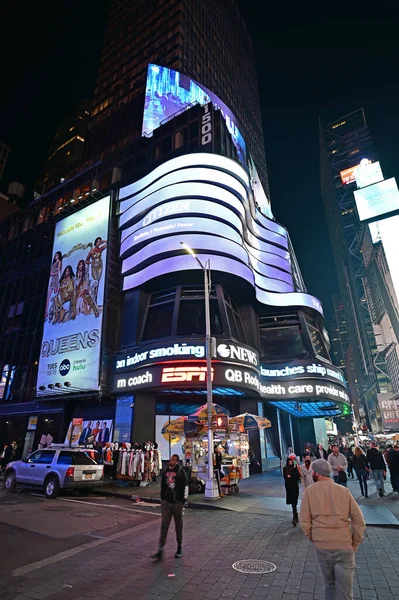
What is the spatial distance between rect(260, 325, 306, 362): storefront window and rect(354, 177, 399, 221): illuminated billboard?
68.1m

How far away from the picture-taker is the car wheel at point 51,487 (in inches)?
543

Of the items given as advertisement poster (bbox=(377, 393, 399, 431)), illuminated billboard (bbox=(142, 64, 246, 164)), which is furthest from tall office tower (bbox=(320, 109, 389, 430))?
illuminated billboard (bbox=(142, 64, 246, 164))

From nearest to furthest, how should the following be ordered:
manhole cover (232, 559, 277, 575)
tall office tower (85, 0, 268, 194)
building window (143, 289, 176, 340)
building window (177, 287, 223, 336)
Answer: manhole cover (232, 559, 277, 575), building window (177, 287, 223, 336), building window (143, 289, 176, 340), tall office tower (85, 0, 268, 194)

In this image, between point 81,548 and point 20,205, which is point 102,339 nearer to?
point 81,548

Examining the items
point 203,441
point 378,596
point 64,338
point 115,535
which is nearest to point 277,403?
point 203,441

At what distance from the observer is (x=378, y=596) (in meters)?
4.93

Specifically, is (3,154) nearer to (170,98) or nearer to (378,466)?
(170,98)

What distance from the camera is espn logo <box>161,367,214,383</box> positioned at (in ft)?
68.2

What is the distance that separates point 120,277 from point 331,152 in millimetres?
178894

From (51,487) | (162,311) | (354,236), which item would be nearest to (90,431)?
(162,311)

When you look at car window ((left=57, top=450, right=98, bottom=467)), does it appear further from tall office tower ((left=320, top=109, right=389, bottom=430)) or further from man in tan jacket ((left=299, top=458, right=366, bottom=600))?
tall office tower ((left=320, top=109, right=389, bottom=430))

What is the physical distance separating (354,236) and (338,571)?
157m

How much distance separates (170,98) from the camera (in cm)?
4331

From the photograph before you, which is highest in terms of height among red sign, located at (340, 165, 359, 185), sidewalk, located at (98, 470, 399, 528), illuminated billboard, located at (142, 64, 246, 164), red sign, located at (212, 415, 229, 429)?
red sign, located at (340, 165, 359, 185)
